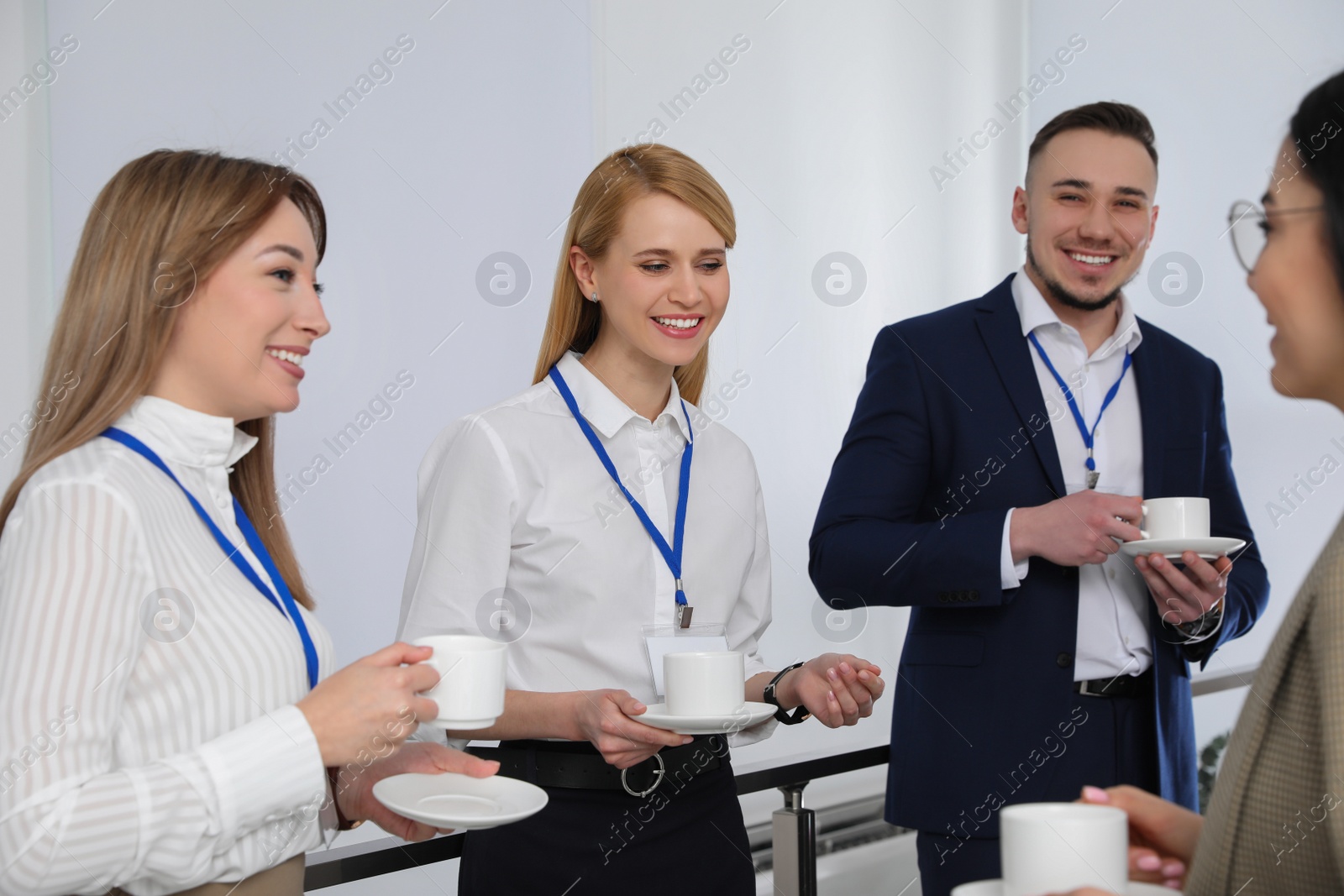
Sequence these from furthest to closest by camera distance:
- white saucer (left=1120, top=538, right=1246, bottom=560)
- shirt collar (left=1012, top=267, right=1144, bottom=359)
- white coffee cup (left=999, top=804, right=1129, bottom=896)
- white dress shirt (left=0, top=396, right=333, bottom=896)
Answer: shirt collar (left=1012, top=267, right=1144, bottom=359), white saucer (left=1120, top=538, right=1246, bottom=560), white dress shirt (left=0, top=396, right=333, bottom=896), white coffee cup (left=999, top=804, right=1129, bottom=896)

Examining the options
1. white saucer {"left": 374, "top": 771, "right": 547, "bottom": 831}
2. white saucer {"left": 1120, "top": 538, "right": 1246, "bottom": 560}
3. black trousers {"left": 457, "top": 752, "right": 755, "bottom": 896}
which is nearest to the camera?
white saucer {"left": 374, "top": 771, "right": 547, "bottom": 831}

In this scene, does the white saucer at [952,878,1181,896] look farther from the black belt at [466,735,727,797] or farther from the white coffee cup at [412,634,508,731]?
the black belt at [466,735,727,797]

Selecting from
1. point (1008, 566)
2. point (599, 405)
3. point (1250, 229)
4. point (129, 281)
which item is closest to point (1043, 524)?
point (1008, 566)

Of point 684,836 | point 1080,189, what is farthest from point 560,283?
point 1080,189

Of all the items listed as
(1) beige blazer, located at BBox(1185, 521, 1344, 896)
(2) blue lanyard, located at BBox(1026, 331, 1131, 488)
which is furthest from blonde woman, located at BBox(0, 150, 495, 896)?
(2) blue lanyard, located at BBox(1026, 331, 1131, 488)

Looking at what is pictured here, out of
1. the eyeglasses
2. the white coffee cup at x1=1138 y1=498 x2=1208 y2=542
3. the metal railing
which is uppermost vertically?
the eyeglasses

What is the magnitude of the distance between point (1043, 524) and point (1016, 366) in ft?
1.28

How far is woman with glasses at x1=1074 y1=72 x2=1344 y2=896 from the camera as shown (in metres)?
0.98

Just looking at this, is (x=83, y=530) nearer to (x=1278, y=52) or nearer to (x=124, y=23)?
(x=124, y=23)

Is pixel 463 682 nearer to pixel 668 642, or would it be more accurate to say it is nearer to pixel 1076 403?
pixel 668 642

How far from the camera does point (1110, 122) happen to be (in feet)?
8.03

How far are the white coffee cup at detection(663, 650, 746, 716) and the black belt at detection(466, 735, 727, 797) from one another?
0.18 metres

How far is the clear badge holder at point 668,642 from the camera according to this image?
185cm

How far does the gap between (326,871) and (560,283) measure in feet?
3.46
